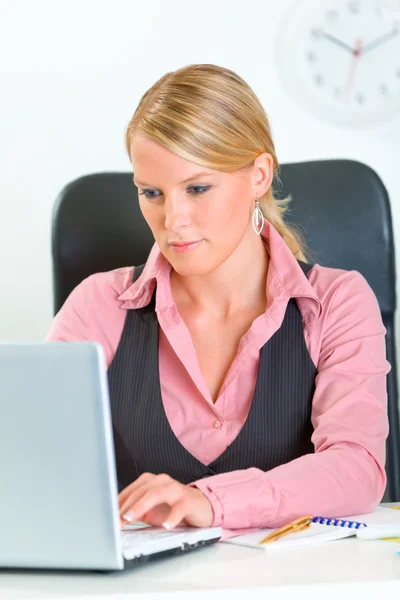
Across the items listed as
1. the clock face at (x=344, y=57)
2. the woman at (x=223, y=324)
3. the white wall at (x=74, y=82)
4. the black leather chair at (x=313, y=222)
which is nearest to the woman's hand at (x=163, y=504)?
the woman at (x=223, y=324)

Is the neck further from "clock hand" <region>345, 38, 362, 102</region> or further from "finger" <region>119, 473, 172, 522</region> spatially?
"clock hand" <region>345, 38, 362, 102</region>

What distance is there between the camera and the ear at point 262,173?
5.25 ft

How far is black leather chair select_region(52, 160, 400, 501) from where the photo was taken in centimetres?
180

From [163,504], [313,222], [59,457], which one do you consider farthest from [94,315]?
[59,457]

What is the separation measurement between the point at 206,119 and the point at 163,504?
633 millimetres

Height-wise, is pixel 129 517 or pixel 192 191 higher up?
pixel 192 191

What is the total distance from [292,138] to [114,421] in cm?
175

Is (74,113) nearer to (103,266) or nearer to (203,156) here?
(103,266)

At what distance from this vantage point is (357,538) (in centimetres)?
111

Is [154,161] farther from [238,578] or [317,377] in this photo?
[238,578]

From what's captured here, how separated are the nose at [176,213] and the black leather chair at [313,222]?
386 millimetres

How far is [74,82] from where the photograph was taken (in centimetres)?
306

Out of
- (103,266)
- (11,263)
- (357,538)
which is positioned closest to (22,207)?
(11,263)

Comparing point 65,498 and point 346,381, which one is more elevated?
point 65,498
